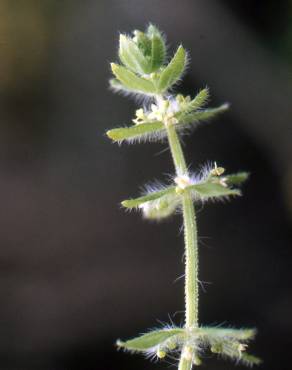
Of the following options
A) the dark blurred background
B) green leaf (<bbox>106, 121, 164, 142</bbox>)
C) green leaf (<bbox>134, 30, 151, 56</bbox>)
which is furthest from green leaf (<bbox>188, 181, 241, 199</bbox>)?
the dark blurred background

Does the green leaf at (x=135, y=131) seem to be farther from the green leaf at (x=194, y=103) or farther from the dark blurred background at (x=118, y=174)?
the dark blurred background at (x=118, y=174)

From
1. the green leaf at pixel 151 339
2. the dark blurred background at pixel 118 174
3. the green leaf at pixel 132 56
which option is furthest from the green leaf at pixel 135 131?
the dark blurred background at pixel 118 174

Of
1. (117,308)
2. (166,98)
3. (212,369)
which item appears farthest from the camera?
(117,308)

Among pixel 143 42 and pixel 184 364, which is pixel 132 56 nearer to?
pixel 143 42

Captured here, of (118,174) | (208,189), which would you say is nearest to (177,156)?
(208,189)

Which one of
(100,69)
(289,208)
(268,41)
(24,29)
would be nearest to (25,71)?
(24,29)

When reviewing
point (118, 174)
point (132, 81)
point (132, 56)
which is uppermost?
point (118, 174)

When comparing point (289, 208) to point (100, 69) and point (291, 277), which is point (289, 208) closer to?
point (291, 277)

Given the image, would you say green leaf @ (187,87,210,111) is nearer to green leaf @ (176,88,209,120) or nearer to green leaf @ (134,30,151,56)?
green leaf @ (176,88,209,120)
